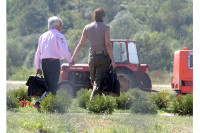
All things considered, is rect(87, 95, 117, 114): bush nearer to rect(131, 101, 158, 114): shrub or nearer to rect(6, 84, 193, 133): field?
rect(131, 101, 158, 114): shrub

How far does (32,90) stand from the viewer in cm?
652

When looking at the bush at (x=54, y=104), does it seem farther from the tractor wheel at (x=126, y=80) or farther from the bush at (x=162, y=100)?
the tractor wheel at (x=126, y=80)

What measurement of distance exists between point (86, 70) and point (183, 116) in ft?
16.4

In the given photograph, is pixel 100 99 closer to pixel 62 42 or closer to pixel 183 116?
pixel 62 42

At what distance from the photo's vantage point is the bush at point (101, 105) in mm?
6441

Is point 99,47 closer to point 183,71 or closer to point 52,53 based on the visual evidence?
point 52,53

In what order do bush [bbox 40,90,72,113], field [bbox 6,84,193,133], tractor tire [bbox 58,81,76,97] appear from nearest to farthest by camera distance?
field [bbox 6,84,193,133], bush [bbox 40,90,72,113], tractor tire [bbox 58,81,76,97]

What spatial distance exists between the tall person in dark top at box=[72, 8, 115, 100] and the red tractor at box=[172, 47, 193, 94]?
208 inches

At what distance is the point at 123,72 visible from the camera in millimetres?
11086

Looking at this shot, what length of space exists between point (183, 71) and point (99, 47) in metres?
5.66

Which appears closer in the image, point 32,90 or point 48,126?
point 48,126

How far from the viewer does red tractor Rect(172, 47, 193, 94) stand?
11367 millimetres

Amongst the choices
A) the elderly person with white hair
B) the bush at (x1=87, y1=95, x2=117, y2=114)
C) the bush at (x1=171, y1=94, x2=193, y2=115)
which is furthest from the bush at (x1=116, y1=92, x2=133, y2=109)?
the elderly person with white hair
